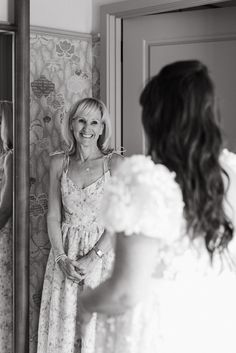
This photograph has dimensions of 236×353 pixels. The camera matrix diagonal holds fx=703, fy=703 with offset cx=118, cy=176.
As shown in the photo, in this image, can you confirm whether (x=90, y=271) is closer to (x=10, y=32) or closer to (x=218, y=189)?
(x=10, y=32)

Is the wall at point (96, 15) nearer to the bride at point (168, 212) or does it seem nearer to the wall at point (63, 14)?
the wall at point (63, 14)

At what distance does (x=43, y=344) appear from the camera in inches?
137

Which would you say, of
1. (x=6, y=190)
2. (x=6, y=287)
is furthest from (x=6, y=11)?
(x=6, y=287)

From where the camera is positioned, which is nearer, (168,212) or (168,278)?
(168,212)

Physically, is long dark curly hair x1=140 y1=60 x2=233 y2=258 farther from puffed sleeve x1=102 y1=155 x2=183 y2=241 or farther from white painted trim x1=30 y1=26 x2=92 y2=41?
white painted trim x1=30 y1=26 x2=92 y2=41

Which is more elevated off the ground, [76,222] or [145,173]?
[145,173]

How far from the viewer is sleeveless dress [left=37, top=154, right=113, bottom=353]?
3.34 metres

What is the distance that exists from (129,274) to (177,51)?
2114mm

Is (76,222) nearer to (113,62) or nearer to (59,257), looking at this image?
(59,257)

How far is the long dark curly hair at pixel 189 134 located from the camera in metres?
1.77

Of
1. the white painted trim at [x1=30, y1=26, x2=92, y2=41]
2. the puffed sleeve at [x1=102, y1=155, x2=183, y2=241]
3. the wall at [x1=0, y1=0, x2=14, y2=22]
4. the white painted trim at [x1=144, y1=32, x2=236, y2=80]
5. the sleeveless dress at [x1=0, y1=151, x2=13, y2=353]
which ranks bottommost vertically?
the sleeveless dress at [x1=0, y1=151, x2=13, y2=353]

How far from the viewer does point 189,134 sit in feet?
Result: 5.81

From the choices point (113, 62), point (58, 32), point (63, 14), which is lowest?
point (113, 62)

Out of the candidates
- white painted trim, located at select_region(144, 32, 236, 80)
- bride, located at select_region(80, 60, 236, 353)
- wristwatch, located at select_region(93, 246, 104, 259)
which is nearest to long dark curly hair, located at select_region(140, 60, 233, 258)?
bride, located at select_region(80, 60, 236, 353)
